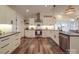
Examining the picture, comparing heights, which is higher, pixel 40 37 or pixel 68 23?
pixel 68 23

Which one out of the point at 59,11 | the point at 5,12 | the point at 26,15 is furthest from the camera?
the point at 26,15

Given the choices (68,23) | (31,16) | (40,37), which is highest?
(31,16)

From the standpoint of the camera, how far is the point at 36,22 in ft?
31.5

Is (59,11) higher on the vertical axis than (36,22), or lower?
higher

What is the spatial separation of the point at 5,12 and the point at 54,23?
393 cm

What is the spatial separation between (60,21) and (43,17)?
1993 mm

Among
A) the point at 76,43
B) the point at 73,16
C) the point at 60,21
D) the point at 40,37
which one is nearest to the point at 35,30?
the point at 40,37

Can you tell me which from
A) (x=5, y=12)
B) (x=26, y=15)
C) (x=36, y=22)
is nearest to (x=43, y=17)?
(x=36, y=22)

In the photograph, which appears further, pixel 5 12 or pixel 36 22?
pixel 36 22

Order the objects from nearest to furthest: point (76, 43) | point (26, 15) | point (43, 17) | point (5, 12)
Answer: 1. point (76, 43)
2. point (5, 12)
3. point (26, 15)
4. point (43, 17)
